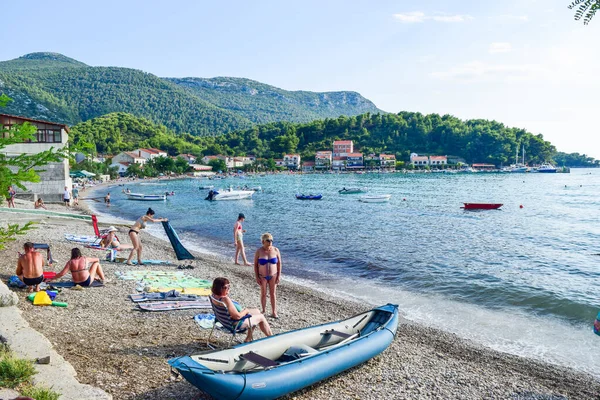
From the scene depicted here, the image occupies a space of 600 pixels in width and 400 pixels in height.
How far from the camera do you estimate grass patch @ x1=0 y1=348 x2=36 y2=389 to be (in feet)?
17.5

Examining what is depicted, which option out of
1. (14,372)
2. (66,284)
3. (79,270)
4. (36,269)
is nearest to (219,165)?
(66,284)

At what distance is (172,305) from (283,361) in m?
4.08

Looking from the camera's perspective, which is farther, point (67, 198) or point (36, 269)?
point (67, 198)

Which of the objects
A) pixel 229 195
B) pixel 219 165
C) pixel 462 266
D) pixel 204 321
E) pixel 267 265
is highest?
pixel 219 165

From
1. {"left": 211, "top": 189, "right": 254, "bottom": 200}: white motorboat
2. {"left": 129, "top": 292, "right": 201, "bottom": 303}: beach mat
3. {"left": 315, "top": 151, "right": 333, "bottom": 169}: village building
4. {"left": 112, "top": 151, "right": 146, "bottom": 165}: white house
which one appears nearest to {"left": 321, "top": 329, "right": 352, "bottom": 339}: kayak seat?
{"left": 129, "top": 292, "right": 201, "bottom": 303}: beach mat

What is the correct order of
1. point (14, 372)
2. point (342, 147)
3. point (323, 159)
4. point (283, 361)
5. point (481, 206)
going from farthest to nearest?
1. point (342, 147)
2. point (323, 159)
3. point (481, 206)
4. point (283, 361)
5. point (14, 372)

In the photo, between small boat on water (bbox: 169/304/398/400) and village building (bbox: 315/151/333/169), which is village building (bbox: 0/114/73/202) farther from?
village building (bbox: 315/151/333/169)

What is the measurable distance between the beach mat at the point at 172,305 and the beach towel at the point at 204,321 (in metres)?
0.68

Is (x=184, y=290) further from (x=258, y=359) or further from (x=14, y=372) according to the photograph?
(x=14, y=372)

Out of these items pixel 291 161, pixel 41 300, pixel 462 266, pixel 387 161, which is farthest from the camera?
pixel 387 161

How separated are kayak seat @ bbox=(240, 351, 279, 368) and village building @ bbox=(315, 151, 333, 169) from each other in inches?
6860

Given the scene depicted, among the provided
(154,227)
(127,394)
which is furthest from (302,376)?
(154,227)

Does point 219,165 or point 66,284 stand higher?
point 219,165

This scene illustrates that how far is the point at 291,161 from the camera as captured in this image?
178 m
